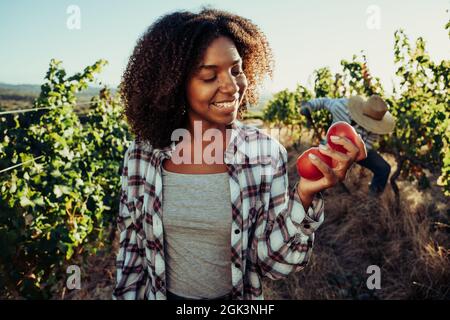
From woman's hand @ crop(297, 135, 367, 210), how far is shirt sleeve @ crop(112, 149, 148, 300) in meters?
0.67

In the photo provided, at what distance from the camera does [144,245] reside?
1373 mm

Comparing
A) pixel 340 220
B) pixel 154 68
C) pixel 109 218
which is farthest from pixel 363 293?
pixel 154 68

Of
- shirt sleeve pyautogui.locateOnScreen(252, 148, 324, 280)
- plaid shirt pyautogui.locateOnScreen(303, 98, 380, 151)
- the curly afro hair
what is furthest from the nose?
plaid shirt pyautogui.locateOnScreen(303, 98, 380, 151)

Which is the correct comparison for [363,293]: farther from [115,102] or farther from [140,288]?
[115,102]

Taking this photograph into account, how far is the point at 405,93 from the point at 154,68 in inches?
173

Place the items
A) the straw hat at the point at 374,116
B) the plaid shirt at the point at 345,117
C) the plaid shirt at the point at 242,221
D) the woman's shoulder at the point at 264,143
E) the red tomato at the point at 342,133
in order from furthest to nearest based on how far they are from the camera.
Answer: the plaid shirt at the point at 345,117 < the straw hat at the point at 374,116 < the woman's shoulder at the point at 264,143 < the plaid shirt at the point at 242,221 < the red tomato at the point at 342,133

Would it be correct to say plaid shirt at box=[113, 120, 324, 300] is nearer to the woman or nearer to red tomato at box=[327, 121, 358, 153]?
the woman

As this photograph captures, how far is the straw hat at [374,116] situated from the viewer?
13.4 ft

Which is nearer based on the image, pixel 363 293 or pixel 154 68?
pixel 154 68

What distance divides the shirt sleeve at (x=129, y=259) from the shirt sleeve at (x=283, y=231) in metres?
0.44

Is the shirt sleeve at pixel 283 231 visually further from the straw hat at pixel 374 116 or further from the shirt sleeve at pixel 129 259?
the straw hat at pixel 374 116

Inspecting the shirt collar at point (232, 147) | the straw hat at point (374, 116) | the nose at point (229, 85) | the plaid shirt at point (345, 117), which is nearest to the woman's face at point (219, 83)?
the nose at point (229, 85)

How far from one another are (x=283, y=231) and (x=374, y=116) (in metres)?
3.43

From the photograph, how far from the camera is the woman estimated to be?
122cm
